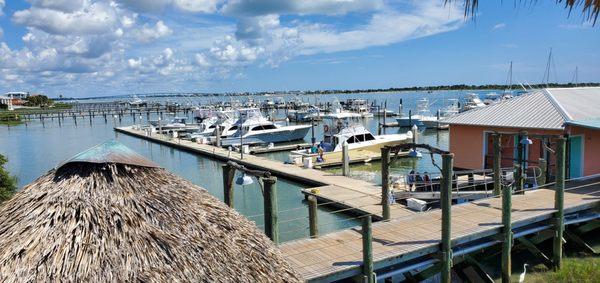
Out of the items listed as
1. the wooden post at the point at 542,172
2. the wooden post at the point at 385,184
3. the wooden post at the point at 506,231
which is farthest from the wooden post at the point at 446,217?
the wooden post at the point at 542,172

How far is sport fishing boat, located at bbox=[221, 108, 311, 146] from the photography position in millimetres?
44031

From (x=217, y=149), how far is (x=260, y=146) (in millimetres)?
5384

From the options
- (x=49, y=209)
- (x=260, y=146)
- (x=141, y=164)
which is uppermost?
(x=141, y=164)

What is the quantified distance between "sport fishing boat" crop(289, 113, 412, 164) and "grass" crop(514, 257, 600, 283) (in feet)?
62.6

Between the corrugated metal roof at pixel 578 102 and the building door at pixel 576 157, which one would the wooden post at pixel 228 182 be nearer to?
the building door at pixel 576 157

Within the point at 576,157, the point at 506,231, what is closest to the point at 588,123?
the point at 576,157

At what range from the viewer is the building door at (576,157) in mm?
18078

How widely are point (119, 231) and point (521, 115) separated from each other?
1865 centimetres

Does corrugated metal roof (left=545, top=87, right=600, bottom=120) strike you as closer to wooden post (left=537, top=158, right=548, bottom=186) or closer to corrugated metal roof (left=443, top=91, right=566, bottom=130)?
corrugated metal roof (left=443, top=91, right=566, bottom=130)

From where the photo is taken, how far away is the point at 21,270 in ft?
17.2

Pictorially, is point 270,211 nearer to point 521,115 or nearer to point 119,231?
point 119,231

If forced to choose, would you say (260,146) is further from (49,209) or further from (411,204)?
(49,209)

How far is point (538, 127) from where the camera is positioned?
60.7 feet

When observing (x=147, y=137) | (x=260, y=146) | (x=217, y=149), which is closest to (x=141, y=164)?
(x=217, y=149)
